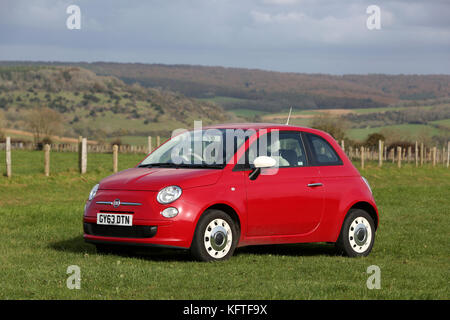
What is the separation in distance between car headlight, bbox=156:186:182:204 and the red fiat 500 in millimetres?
13

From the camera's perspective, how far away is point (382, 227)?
17.1 meters

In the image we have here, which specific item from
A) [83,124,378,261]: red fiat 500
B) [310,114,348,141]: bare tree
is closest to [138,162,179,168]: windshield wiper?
[83,124,378,261]: red fiat 500

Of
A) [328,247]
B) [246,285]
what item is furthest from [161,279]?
[328,247]

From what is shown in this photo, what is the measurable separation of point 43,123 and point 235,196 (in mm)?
115953

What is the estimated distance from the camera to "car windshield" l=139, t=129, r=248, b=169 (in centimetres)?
1103

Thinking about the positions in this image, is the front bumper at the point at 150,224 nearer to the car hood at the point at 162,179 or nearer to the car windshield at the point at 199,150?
the car hood at the point at 162,179

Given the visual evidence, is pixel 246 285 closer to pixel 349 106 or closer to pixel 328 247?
pixel 328 247

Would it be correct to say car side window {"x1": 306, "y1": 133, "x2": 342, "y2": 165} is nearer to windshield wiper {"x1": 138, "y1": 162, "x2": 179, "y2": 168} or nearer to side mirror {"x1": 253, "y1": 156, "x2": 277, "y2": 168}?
side mirror {"x1": 253, "y1": 156, "x2": 277, "y2": 168}

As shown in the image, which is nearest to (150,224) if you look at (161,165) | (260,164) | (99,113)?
(161,165)

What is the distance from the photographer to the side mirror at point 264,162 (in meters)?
10.8

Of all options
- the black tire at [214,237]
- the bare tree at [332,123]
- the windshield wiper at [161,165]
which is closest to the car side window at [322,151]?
the black tire at [214,237]

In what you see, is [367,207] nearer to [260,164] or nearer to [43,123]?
[260,164]

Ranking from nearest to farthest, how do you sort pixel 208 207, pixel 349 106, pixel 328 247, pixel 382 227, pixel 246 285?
pixel 246 285 → pixel 208 207 → pixel 328 247 → pixel 382 227 → pixel 349 106

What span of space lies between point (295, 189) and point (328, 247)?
7.48 ft
